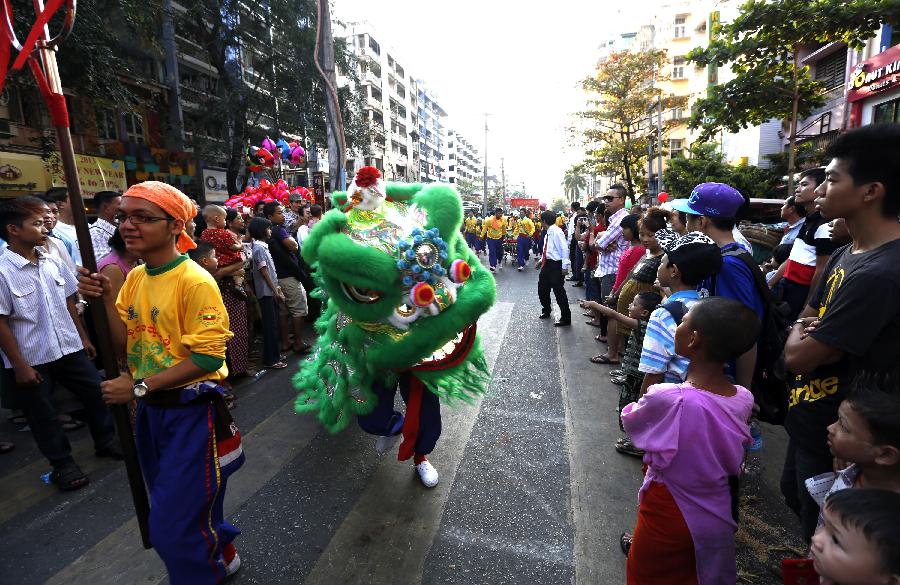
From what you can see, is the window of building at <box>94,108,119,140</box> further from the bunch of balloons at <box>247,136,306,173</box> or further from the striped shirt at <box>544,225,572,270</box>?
the striped shirt at <box>544,225,572,270</box>

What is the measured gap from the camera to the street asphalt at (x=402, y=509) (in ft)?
7.64

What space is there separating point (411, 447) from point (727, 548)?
182cm

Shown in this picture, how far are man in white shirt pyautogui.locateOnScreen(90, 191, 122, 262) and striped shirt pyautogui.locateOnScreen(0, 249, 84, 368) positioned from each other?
927 mm

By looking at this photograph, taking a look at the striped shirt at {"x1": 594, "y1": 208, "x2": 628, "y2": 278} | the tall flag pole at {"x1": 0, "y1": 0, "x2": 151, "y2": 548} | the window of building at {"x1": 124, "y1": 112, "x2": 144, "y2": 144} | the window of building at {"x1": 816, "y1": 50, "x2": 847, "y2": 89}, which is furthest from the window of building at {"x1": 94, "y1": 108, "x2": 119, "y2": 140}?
the window of building at {"x1": 816, "y1": 50, "x2": 847, "y2": 89}

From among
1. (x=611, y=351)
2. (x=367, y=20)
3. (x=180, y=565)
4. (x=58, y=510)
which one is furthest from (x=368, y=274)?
(x=367, y=20)

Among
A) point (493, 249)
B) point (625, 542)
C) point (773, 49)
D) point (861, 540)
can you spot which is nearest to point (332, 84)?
point (625, 542)

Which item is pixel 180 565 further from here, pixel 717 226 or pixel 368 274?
pixel 717 226

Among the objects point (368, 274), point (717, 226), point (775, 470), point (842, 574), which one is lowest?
point (775, 470)

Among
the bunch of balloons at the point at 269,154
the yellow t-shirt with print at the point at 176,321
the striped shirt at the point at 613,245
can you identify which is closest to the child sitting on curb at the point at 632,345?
the yellow t-shirt with print at the point at 176,321

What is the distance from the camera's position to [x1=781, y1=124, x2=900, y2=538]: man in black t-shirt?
1.61 meters

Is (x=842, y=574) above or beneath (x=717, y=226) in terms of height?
beneath

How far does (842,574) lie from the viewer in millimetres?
1042

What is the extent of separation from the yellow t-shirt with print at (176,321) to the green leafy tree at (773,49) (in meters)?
9.66

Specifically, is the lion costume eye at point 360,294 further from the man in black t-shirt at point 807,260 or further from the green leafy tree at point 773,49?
the green leafy tree at point 773,49
